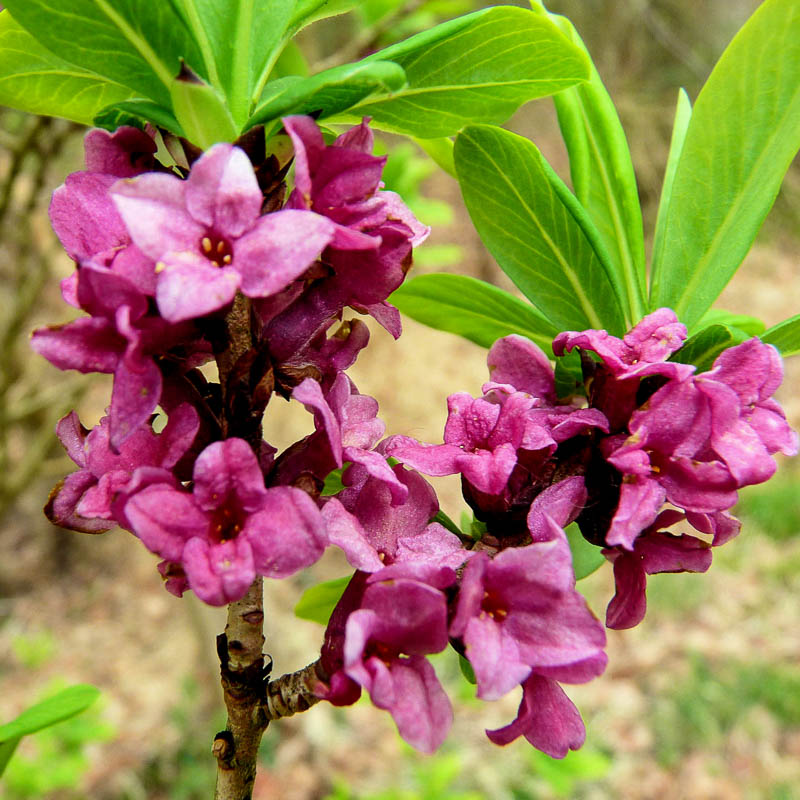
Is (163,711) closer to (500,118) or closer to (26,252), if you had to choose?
(26,252)

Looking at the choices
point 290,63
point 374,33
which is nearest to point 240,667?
point 290,63

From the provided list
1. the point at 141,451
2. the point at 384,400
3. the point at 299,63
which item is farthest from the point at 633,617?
the point at 384,400

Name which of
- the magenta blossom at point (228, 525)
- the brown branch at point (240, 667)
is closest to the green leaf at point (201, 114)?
the brown branch at point (240, 667)

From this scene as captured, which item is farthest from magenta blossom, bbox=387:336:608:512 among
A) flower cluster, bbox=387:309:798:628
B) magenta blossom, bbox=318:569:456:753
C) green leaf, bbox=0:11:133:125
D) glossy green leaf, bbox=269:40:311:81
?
glossy green leaf, bbox=269:40:311:81

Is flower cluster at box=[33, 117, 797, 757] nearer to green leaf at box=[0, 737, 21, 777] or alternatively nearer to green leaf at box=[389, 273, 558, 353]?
green leaf at box=[389, 273, 558, 353]

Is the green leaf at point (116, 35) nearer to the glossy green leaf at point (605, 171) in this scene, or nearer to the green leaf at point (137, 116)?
the green leaf at point (137, 116)
